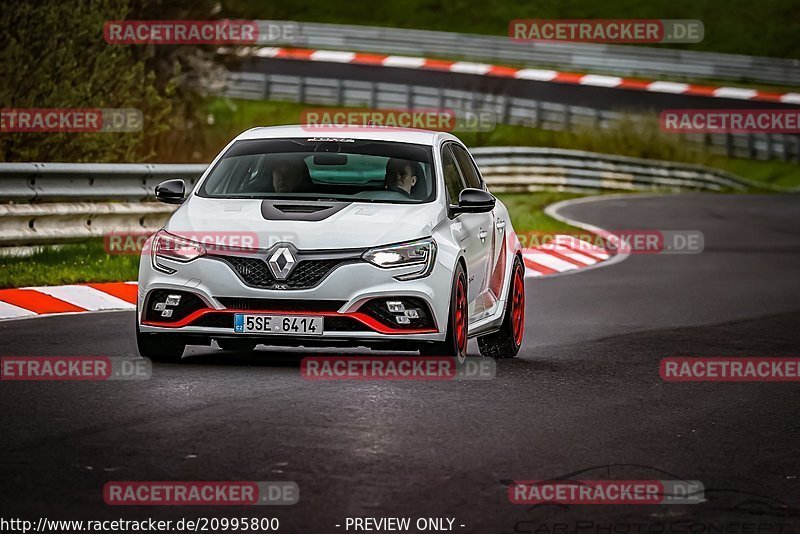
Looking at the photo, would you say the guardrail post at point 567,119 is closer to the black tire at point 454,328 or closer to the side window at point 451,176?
the side window at point 451,176

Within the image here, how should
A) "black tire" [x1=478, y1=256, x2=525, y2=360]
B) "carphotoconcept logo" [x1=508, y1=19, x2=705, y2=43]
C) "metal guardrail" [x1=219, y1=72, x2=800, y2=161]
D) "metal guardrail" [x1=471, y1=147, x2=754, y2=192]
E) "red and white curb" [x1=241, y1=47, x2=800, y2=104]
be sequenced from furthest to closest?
1. "carphotoconcept logo" [x1=508, y1=19, x2=705, y2=43]
2. "red and white curb" [x1=241, y1=47, x2=800, y2=104]
3. "metal guardrail" [x1=219, y1=72, x2=800, y2=161]
4. "metal guardrail" [x1=471, y1=147, x2=754, y2=192]
5. "black tire" [x1=478, y1=256, x2=525, y2=360]

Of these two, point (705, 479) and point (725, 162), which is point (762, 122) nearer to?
point (725, 162)

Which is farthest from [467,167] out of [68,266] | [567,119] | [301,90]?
[301,90]

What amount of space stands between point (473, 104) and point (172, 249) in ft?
129

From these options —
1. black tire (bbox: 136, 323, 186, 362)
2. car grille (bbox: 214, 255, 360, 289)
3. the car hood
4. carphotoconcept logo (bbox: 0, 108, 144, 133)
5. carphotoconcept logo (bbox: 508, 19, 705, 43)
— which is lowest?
black tire (bbox: 136, 323, 186, 362)

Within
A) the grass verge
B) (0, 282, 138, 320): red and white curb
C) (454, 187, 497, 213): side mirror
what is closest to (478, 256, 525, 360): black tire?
(454, 187, 497, 213): side mirror

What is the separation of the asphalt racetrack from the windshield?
1145mm

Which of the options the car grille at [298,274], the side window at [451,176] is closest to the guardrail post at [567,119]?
the side window at [451,176]

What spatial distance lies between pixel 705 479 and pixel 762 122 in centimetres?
4611

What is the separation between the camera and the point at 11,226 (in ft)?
51.6

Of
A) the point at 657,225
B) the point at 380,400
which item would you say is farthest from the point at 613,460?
the point at 657,225

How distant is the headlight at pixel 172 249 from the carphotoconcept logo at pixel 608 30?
160 ft

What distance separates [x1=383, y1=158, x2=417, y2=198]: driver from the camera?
1075cm

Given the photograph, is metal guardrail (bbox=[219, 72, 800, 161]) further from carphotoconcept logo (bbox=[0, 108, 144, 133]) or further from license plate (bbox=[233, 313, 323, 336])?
license plate (bbox=[233, 313, 323, 336])
